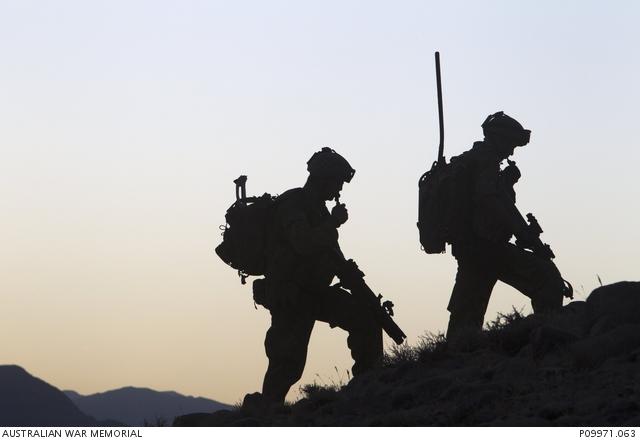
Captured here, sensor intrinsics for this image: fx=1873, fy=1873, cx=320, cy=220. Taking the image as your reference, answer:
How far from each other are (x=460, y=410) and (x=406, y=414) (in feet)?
1.67

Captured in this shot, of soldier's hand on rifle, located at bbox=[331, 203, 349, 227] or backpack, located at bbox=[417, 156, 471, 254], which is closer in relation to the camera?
soldier's hand on rifle, located at bbox=[331, 203, 349, 227]

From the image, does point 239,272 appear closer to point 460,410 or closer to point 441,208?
point 441,208

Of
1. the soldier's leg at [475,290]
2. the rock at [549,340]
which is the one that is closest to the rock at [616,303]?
the rock at [549,340]

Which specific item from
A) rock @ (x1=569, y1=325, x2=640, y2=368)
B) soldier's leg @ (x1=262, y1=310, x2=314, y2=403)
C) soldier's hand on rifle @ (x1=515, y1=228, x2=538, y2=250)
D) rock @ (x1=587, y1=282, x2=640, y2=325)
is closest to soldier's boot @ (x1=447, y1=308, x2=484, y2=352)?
soldier's hand on rifle @ (x1=515, y1=228, x2=538, y2=250)

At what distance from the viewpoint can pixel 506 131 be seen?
72.7 feet

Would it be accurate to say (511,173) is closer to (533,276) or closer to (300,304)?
(533,276)

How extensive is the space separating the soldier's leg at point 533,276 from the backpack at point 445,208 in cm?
62

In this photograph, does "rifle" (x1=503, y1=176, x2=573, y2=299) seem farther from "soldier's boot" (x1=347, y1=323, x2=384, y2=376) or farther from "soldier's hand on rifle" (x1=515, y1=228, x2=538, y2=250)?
"soldier's boot" (x1=347, y1=323, x2=384, y2=376)

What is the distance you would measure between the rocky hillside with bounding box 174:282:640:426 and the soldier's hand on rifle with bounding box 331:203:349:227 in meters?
1.58

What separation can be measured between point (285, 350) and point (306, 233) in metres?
1.32

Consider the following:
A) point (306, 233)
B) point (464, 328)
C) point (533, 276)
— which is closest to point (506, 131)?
point (533, 276)

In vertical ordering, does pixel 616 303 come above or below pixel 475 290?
below

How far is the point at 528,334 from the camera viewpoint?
19141 mm

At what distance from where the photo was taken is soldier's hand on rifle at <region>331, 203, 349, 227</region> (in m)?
20.3
